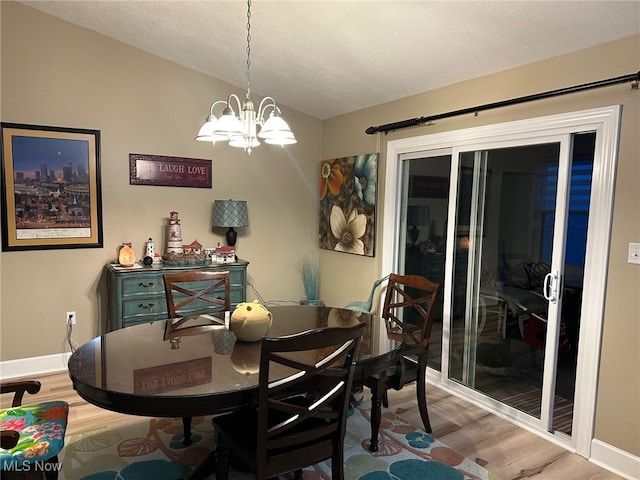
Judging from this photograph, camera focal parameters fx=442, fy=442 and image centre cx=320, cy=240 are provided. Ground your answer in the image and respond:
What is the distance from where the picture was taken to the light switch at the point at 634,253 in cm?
230

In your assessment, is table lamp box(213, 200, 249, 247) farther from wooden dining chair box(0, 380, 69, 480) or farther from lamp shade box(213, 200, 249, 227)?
wooden dining chair box(0, 380, 69, 480)

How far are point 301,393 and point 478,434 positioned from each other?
159cm

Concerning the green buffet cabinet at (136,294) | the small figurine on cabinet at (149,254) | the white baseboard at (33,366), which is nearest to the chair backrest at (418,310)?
the green buffet cabinet at (136,294)

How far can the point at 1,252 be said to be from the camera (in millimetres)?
3443

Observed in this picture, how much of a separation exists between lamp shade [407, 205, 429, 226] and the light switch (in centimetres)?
160

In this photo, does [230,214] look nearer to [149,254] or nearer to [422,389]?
[149,254]

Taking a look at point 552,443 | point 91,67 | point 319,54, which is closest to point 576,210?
point 552,443

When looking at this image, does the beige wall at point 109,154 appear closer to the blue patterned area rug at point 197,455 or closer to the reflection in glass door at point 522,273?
the blue patterned area rug at point 197,455

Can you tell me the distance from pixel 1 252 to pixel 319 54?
2883mm

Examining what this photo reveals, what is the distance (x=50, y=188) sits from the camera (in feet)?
11.7

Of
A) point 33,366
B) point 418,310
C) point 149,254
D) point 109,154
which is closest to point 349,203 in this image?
point 418,310

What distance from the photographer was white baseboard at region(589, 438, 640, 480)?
2.35 meters

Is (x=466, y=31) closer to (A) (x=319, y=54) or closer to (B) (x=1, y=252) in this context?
(A) (x=319, y=54)

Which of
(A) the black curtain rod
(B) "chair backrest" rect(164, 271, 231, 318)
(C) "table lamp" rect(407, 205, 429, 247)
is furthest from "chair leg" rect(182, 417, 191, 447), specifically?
(A) the black curtain rod
